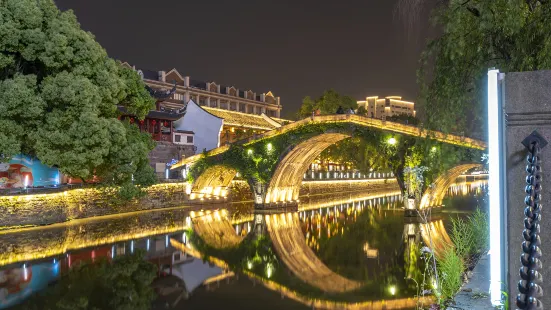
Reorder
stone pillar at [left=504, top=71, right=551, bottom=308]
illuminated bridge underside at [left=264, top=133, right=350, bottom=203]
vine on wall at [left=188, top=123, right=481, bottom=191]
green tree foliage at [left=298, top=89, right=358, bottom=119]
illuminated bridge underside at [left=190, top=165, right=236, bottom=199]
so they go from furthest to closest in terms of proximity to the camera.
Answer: green tree foliage at [left=298, top=89, right=358, bottom=119], illuminated bridge underside at [left=190, top=165, right=236, bottom=199], illuminated bridge underside at [left=264, top=133, right=350, bottom=203], vine on wall at [left=188, top=123, right=481, bottom=191], stone pillar at [left=504, top=71, right=551, bottom=308]

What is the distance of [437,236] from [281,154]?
12.0 metres

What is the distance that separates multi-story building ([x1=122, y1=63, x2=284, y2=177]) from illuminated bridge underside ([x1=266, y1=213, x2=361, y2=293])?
14110mm

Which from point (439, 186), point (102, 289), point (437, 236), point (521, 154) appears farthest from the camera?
point (439, 186)

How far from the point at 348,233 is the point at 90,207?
13.5 m

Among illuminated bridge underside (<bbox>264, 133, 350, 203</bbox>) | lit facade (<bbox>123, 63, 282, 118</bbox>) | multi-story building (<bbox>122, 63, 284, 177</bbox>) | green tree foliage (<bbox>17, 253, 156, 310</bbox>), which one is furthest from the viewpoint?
lit facade (<bbox>123, 63, 282, 118</bbox>)

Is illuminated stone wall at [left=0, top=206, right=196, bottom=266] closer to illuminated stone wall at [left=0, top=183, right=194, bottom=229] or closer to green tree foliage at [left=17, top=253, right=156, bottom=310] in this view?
illuminated stone wall at [left=0, top=183, right=194, bottom=229]

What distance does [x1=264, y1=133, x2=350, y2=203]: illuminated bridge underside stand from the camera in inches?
1178

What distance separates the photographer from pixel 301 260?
1614cm

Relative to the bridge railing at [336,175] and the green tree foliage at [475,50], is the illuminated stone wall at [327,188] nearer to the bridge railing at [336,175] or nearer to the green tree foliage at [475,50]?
the bridge railing at [336,175]

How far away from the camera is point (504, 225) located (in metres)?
4.82

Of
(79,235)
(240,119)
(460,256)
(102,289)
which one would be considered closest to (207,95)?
(240,119)

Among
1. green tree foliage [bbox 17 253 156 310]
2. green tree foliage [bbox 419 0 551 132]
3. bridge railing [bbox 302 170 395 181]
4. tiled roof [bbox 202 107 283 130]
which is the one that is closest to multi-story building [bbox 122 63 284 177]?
tiled roof [bbox 202 107 283 130]

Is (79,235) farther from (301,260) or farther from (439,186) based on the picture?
(439,186)

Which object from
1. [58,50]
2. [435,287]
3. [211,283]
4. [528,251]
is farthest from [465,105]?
[58,50]
